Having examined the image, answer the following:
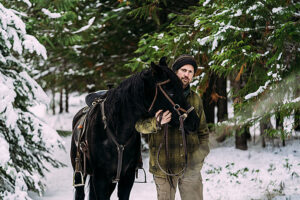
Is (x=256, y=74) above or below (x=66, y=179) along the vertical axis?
above

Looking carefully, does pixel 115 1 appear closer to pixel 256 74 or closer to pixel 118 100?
pixel 256 74

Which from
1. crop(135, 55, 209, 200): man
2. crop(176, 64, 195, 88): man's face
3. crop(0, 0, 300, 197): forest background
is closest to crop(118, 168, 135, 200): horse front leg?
crop(135, 55, 209, 200): man

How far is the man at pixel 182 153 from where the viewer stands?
335 cm

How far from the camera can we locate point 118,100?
3408mm

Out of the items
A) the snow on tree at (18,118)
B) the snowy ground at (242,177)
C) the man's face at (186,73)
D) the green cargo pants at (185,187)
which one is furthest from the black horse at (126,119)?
the snowy ground at (242,177)

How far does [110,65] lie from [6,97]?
6.92 metres

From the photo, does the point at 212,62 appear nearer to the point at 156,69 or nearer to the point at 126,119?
the point at 126,119

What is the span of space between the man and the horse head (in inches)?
13.8

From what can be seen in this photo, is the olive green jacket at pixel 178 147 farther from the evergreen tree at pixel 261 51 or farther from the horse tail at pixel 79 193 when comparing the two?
the horse tail at pixel 79 193

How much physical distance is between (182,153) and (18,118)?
341 centimetres

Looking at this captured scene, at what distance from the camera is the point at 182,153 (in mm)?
3348

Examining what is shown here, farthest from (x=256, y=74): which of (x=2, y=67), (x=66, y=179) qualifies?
(x=66, y=179)

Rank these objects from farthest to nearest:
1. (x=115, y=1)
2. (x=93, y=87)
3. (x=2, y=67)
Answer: (x=93, y=87) → (x=115, y=1) → (x=2, y=67)

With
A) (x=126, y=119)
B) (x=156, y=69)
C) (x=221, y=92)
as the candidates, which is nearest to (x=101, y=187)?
(x=126, y=119)
